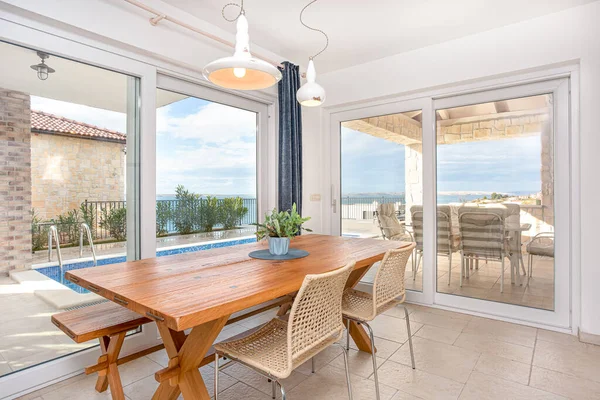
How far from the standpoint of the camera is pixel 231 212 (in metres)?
3.43

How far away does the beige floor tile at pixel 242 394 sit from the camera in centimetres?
194

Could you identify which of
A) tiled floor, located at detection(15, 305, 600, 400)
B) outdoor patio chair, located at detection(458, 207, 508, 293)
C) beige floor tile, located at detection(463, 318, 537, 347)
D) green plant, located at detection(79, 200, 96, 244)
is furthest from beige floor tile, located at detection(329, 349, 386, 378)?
green plant, located at detection(79, 200, 96, 244)

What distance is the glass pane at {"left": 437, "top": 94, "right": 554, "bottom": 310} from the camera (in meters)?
2.90

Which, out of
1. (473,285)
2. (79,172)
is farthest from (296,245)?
(473,285)

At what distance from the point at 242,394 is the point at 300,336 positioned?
86 cm

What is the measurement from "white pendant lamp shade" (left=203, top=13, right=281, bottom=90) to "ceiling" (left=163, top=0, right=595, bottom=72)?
106cm

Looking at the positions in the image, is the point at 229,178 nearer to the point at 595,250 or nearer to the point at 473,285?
the point at 473,285

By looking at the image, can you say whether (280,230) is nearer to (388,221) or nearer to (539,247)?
(388,221)

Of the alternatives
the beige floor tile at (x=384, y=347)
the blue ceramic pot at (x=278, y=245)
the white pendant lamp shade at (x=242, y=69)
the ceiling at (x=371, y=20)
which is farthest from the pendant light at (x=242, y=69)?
the beige floor tile at (x=384, y=347)

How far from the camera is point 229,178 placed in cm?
339

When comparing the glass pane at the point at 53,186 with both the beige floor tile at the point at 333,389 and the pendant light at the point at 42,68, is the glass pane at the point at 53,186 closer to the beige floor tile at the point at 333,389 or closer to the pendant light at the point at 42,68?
the pendant light at the point at 42,68

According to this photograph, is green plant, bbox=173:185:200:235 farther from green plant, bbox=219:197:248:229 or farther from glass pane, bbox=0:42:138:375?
glass pane, bbox=0:42:138:375

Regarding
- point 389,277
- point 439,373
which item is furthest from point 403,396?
point 389,277

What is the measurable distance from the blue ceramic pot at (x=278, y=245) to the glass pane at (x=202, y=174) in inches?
43.9
